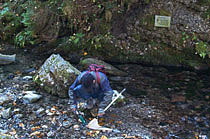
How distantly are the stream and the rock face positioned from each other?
21cm

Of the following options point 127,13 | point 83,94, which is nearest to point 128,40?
point 127,13

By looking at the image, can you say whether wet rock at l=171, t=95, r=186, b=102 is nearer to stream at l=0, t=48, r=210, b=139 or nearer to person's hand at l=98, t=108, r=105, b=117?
stream at l=0, t=48, r=210, b=139

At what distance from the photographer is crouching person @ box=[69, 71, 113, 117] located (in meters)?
4.38

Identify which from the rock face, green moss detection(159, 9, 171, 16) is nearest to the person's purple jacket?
the rock face

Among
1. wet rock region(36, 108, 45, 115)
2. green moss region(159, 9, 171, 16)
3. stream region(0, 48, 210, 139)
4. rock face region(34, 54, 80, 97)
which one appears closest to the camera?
stream region(0, 48, 210, 139)

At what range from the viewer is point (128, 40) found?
29.8 ft

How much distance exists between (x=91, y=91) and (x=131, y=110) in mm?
1425

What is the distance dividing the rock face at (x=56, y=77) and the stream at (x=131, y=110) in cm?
21

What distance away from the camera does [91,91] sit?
4492 mm

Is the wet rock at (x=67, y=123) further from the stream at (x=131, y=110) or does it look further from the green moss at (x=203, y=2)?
the green moss at (x=203, y=2)

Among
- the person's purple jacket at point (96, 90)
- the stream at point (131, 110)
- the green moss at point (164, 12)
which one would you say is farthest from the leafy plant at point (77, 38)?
the person's purple jacket at point (96, 90)

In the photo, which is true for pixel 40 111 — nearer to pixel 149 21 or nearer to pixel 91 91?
pixel 91 91

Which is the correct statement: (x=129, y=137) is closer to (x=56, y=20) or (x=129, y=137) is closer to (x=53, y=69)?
(x=53, y=69)

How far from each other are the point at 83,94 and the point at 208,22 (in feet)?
20.9
